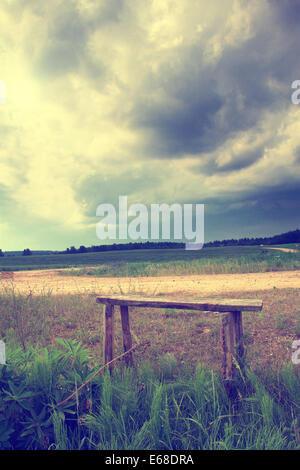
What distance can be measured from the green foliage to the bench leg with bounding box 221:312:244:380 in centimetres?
12

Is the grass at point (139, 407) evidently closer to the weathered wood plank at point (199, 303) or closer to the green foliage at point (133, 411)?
the green foliage at point (133, 411)

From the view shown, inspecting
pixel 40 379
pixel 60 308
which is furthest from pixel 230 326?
pixel 60 308

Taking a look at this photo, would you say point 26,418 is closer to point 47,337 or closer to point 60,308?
point 47,337

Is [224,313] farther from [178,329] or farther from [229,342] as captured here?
[178,329]

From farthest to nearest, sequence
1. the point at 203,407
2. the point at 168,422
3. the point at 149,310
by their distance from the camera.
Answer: the point at 149,310 < the point at 203,407 < the point at 168,422

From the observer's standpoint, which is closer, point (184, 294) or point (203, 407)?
point (203, 407)

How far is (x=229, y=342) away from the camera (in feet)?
9.90

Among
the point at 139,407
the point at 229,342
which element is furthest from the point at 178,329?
the point at 139,407

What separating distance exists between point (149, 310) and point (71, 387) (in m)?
4.86

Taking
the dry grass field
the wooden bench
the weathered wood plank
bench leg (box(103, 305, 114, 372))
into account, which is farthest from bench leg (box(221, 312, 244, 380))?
bench leg (box(103, 305, 114, 372))

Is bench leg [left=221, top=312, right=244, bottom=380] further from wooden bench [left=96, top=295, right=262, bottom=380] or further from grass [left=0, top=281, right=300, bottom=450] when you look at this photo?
grass [left=0, top=281, right=300, bottom=450]

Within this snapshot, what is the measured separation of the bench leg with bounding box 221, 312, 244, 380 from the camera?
295cm
